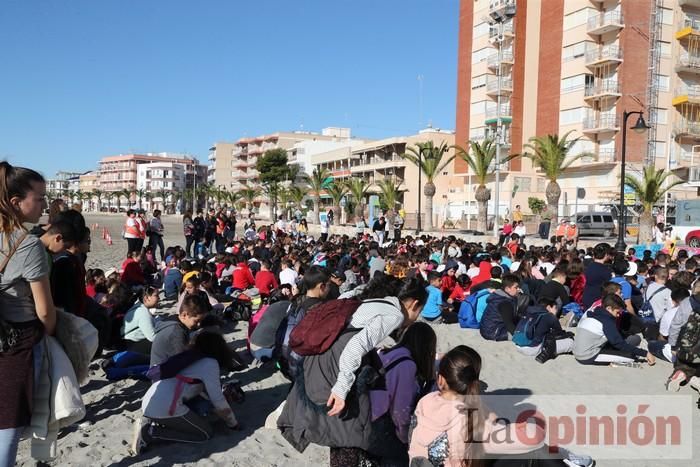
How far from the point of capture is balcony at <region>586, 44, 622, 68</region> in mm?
39594

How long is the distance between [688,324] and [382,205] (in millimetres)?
38844

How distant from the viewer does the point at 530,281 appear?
9086 mm

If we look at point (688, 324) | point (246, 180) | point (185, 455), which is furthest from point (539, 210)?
point (246, 180)

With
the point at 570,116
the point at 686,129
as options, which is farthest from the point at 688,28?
the point at 570,116

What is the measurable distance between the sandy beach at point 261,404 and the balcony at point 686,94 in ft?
132

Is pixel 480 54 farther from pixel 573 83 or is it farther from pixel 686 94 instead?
pixel 686 94

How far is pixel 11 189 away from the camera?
2541 millimetres

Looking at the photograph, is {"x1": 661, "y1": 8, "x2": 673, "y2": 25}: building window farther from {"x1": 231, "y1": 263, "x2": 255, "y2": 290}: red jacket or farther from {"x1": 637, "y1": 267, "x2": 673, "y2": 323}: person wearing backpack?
{"x1": 231, "y1": 263, "x2": 255, "y2": 290}: red jacket

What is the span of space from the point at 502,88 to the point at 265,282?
43.2m

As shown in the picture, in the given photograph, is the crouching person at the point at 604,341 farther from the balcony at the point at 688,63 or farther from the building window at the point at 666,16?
the building window at the point at 666,16

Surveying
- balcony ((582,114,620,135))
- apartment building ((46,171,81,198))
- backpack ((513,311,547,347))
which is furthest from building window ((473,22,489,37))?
apartment building ((46,171,81,198))

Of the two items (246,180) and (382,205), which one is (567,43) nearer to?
(382,205)

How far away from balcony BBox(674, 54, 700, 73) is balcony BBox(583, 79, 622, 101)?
4.66 meters

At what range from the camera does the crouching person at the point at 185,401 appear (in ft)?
13.9
